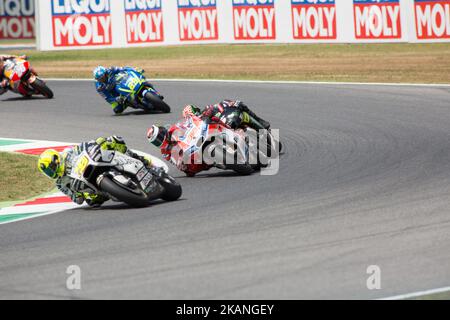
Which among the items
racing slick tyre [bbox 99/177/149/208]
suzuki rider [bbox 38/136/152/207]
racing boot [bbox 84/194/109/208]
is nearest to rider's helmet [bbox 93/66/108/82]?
suzuki rider [bbox 38/136/152/207]

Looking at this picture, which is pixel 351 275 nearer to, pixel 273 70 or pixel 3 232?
pixel 3 232

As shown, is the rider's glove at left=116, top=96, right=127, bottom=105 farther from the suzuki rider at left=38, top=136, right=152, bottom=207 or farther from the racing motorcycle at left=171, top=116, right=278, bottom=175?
the suzuki rider at left=38, top=136, right=152, bottom=207

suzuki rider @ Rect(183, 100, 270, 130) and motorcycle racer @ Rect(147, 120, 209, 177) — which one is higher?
suzuki rider @ Rect(183, 100, 270, 130)

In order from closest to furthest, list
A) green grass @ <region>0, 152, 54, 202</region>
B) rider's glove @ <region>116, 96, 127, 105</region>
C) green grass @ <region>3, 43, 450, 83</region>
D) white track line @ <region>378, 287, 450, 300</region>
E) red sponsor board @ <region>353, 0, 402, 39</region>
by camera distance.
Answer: white track line @ <region>378, 287, 450, 300</region>, green grass @ <region>0, 152, 54, 202</region>, rider's glove @ <region>116, 96, 127, 105</region>, green grass @ <region>3, 43, 450, 83</region>, red sponsor board @ <region>353, 0, 402, 39</region>

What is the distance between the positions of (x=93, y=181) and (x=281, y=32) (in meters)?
18.1

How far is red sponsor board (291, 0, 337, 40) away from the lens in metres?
26.3

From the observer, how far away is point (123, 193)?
1055 centimetres

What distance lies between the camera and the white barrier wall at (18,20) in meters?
42.4

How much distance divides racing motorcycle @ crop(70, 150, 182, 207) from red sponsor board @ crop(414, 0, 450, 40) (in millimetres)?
14848

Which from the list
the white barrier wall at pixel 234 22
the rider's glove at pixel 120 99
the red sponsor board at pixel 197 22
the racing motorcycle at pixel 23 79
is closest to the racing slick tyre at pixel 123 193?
the rider's glove at pixel 120 99

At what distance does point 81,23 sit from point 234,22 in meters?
5.29

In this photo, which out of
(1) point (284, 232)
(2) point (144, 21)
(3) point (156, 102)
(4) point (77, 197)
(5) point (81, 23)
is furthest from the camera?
(5) point (81, 23)

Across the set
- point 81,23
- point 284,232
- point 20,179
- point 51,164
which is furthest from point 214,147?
point 81,23

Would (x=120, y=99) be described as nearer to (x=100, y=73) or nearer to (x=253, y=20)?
(x=100, y=73)
